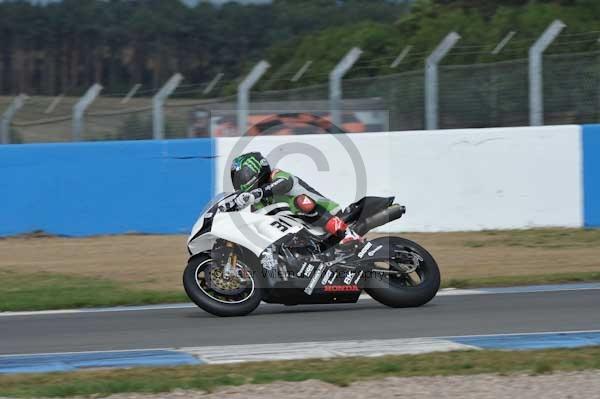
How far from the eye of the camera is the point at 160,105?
16562 millimetres

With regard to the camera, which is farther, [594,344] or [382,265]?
[382,265]

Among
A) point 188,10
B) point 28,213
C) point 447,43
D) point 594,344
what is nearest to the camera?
point 594,344

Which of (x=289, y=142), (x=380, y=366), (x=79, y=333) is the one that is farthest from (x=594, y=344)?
(x=289, y=142)

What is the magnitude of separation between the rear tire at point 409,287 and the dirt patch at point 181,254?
8.80 feet

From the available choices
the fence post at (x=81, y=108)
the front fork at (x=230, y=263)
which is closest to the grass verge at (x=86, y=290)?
the front fork at (x=230, y=263)

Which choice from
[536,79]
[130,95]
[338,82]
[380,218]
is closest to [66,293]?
[380,218]

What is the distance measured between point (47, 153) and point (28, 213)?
2.76ft

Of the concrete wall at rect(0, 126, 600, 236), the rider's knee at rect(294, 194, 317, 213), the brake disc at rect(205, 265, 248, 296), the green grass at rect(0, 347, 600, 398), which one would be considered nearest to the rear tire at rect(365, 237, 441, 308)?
the rider's knee at rect(294, 194, 317, 213)

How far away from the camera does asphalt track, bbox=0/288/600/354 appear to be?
838 cm

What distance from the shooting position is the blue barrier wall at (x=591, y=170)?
585 inches

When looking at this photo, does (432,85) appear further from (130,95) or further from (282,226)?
(282,226)

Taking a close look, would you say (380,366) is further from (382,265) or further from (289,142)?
(289,142)

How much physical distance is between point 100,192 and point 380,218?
6.61 meters

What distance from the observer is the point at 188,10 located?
220ft
